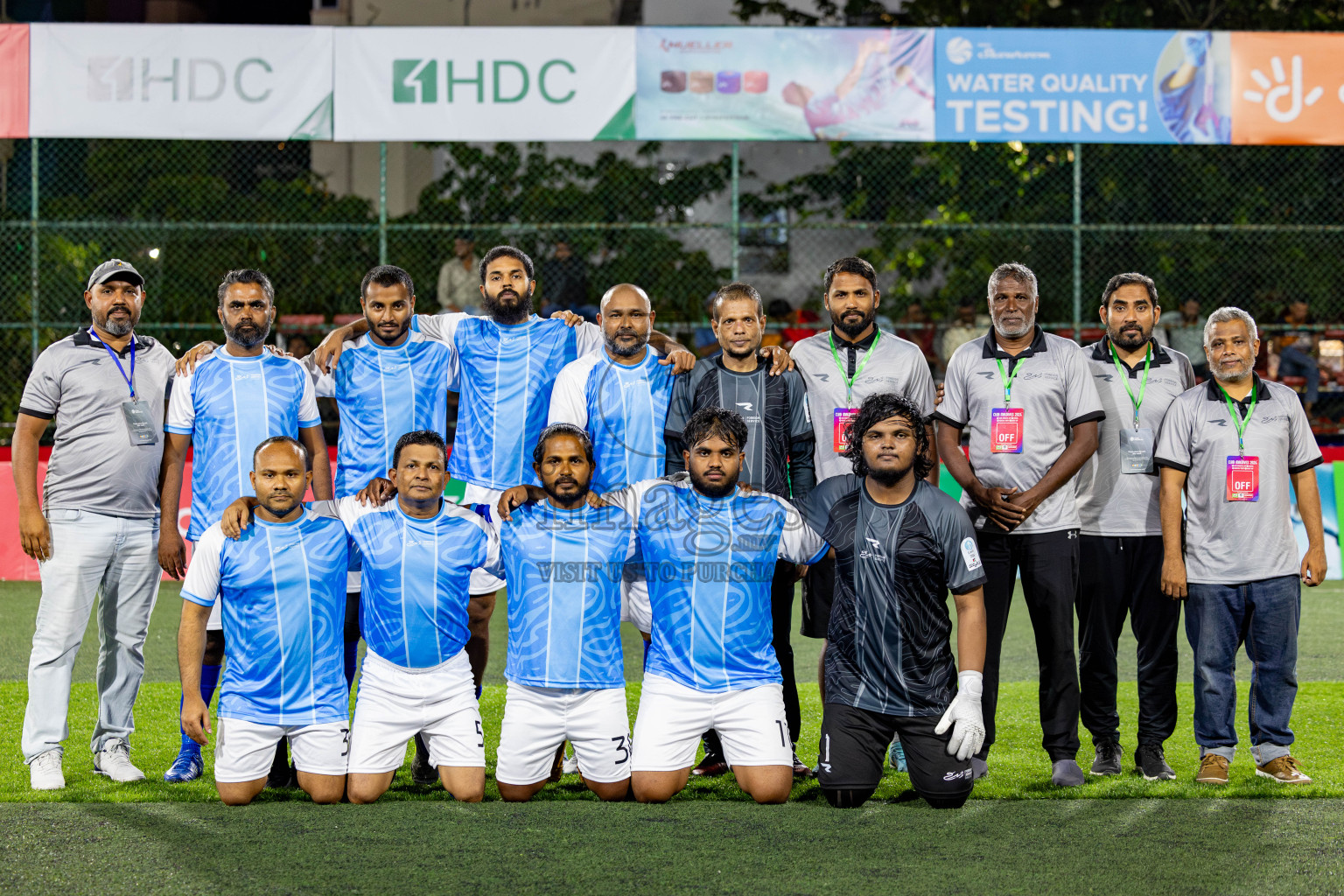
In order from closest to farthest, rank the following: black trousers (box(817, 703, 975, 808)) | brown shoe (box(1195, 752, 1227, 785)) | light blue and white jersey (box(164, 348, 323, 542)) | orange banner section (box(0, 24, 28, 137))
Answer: black trousers (box(817, 703, 975, 808)) → brown shoe (box(1195, 752, 1227, 785)) → light blue and white jersey (box(164, 348, 323, 542)) → orange banner section (box(0, 24, 28, 137))

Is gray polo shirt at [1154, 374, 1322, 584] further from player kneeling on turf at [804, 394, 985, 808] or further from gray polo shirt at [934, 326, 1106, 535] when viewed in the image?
player kneeling on turf at [804, 394, 985, 808]

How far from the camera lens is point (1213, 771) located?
541cm

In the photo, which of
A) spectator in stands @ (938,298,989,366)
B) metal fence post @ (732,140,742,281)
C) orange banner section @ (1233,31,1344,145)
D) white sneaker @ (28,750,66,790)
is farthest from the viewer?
spectator in stands @ (938,298,989,366)

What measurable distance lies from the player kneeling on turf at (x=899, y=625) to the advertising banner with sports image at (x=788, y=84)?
310 inches

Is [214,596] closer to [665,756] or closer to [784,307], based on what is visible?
[665,756]

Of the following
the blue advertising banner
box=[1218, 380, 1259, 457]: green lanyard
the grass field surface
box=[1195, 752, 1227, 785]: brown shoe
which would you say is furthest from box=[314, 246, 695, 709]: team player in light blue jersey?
the blue advertising banner

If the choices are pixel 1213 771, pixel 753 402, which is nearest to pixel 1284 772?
pixel 1213 771

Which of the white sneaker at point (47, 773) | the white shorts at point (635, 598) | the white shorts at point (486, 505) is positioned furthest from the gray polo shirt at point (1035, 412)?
the white sneaker at point (47, 773)

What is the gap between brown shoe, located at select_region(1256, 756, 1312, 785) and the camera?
17.7ft

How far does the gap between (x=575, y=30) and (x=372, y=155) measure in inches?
378

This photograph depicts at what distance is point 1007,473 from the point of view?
554 cm

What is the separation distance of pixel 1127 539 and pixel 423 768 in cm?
313

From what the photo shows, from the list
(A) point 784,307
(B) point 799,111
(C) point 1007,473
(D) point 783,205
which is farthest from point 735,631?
(D) point 783,205

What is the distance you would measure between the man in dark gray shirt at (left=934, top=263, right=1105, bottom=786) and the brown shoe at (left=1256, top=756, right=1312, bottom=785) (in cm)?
78
